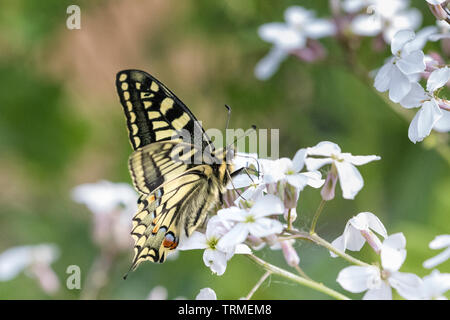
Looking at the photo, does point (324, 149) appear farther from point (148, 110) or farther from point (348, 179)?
point (148, 110)

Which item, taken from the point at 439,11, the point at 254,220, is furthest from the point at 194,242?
the point at 439,11

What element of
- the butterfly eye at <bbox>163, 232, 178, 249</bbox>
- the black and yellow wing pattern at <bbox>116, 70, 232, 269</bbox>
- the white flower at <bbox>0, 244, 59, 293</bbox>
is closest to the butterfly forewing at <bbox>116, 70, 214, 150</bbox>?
the black and yellow wing pattern at <bbox>116, 70, 232, 269</bbox>

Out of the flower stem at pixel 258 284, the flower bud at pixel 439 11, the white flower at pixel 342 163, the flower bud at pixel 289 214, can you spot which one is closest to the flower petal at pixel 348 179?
the white flower at pixel 342 163

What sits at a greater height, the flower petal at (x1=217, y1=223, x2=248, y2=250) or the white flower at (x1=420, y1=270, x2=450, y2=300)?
the flower petal at (x1=217, y1=223, x2=248, y2=250)

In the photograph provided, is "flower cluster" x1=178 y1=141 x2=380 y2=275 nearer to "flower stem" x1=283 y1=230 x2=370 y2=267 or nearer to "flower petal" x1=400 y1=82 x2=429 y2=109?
"flower stem" x1=283 y1=230 x2=370 y2=267

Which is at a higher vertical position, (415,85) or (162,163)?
(415,85)

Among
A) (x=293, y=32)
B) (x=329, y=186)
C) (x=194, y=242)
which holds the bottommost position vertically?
(x=194, y=242)

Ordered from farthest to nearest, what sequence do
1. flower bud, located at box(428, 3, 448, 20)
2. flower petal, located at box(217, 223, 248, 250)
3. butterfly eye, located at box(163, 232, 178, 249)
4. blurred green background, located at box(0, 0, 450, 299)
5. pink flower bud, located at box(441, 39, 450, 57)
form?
blurred green background, located at box(0, 0, 450, 299) → pink flower bud, located at box(441, 39, 450, 57) → butterfly eye, located at box(163, 232, 178, 249) → flower bud, located at box(428, 3, 448, 20) → flower petal, located at box(217, 223, 248, 250)

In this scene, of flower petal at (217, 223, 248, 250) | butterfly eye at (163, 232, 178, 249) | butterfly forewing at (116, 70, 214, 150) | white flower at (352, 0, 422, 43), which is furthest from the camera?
white flower at (352, 0, 422, 43)
